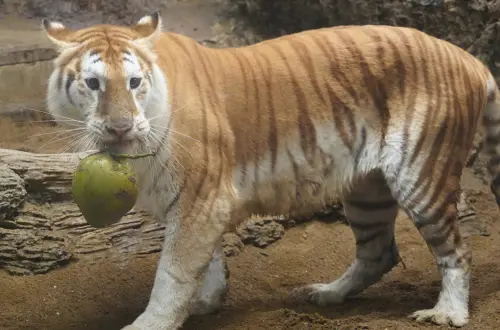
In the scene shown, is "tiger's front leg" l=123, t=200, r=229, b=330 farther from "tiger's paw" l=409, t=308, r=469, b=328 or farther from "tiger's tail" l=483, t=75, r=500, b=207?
"tiger's tail" l=483, t=75, r=500, b=207

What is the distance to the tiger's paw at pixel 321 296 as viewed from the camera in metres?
3.86

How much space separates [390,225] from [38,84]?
2744 millimetres

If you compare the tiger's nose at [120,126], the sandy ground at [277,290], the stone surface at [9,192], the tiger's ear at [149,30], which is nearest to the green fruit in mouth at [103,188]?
the tiger's nose at [120,126]

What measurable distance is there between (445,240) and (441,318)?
0.35 metres

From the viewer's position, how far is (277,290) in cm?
406

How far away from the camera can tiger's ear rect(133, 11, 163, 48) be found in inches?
120

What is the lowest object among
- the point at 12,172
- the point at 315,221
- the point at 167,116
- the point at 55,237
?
the point at 315,221

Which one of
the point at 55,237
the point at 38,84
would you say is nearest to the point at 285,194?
the point at 55,237

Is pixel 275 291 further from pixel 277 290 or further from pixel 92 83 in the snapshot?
pixel 92 83

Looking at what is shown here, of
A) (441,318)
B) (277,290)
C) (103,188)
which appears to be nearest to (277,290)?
(277,290)

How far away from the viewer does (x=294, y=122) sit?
135 inches

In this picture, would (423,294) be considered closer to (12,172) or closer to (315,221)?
(315,221)

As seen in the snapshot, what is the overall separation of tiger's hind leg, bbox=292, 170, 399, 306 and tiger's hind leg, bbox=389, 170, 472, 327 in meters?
0.38

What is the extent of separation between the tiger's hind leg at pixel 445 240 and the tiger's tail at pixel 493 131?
35 centimetres
